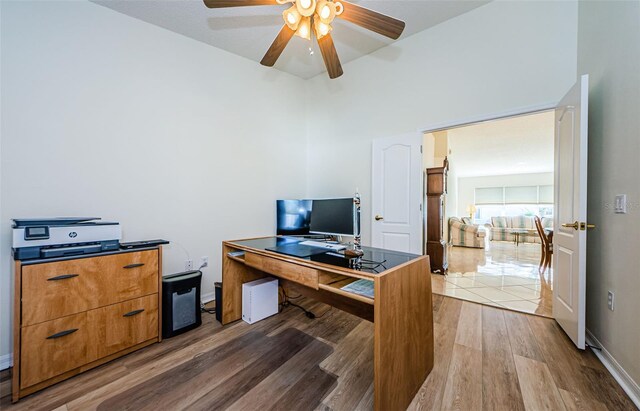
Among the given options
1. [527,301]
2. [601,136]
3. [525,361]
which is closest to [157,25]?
[601,136]

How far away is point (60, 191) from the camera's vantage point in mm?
1945

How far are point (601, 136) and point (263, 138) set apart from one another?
131 inches

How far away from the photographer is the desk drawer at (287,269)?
1456mm

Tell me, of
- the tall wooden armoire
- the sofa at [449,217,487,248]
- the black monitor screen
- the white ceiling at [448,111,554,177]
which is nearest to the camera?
the black monitor screen

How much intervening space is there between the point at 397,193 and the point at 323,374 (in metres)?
2.14

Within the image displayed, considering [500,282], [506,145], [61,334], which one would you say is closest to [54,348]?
[61,334]

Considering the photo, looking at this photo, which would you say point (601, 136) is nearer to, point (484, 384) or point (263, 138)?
point (484, 384)

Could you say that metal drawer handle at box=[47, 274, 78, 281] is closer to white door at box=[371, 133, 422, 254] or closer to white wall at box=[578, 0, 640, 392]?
white door at box=[371, 133, 422, 254]

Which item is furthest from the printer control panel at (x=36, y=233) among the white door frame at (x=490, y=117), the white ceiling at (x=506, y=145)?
the white ceiling at (x=506, y=145)

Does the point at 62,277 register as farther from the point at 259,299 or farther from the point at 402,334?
the point at 402,334

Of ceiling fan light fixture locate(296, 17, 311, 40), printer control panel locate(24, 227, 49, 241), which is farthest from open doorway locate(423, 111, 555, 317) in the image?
printer control panel locate(24, 227, 49, 241)

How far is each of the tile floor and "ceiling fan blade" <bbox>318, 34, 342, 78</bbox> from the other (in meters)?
2.83

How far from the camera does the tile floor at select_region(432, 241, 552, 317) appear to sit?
266 cm

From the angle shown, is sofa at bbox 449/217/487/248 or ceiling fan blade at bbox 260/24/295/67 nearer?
ceiling fan blade at bbox 260/24/295/67
